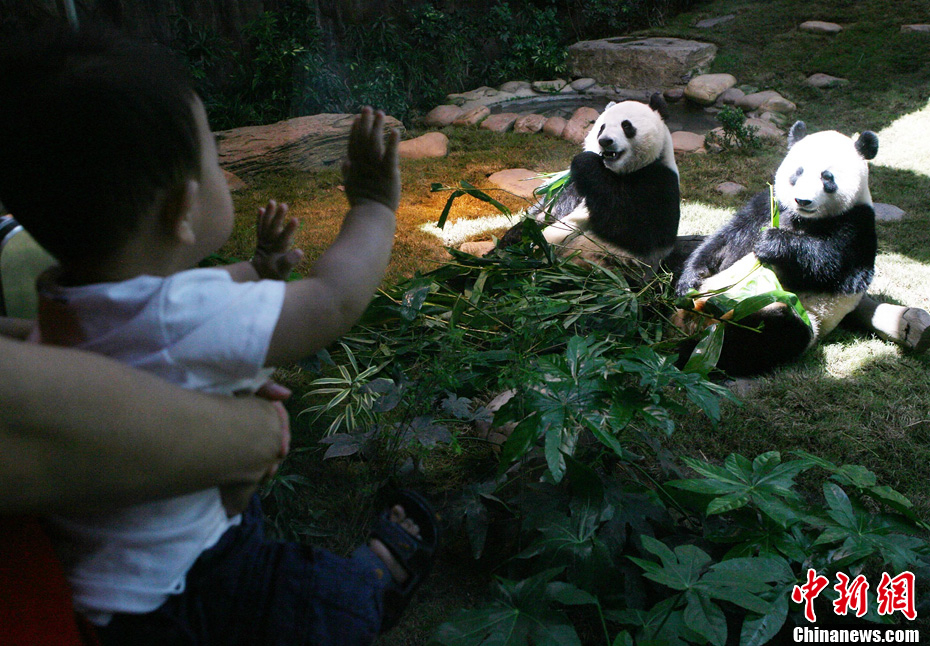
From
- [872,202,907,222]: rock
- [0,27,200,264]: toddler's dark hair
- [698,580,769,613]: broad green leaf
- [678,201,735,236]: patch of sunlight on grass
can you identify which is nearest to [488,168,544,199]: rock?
[678,201,735,236]: patch of sunlight on grass

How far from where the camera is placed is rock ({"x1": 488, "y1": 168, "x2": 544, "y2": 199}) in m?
4.47

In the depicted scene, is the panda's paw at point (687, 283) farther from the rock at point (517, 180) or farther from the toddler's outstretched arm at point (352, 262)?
the toddler's outstretched arm at point (352, 262)

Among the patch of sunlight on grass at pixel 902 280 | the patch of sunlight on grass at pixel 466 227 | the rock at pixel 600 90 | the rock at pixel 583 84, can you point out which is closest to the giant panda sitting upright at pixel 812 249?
the patch of sunlight on grass at pixel 902 280

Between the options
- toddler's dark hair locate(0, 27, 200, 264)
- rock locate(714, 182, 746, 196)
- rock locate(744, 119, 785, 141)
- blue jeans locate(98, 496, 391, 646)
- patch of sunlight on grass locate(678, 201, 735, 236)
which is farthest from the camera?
rock locate(744, 119, 785, 141)

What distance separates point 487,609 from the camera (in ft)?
4.42

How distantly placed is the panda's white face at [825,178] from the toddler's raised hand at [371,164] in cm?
232

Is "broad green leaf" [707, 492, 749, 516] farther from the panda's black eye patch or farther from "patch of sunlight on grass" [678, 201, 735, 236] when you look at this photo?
"patch of sunlight on grass" [678, 201, 735, 236]

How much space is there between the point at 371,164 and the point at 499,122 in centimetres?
→ 527

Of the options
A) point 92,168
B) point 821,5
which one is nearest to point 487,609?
point 92,168

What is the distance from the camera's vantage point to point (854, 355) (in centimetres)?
276

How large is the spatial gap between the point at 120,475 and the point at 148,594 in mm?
299

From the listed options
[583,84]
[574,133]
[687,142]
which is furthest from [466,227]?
Result: [583,84]

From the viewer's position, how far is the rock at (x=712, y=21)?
6.96m

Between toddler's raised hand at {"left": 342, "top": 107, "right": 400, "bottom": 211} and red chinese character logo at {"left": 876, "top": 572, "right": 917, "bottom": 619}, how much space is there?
150cm
